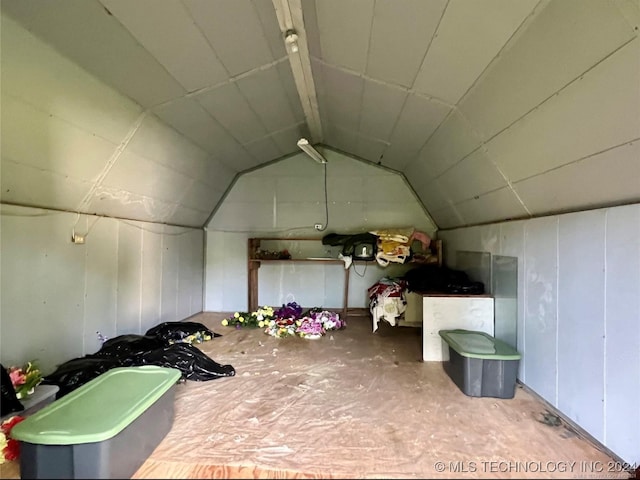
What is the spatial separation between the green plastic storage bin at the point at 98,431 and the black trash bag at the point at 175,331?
1855mm

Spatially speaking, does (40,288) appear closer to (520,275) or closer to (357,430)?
(357,430)

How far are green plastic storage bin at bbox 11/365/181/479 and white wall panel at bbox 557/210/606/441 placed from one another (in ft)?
7.70

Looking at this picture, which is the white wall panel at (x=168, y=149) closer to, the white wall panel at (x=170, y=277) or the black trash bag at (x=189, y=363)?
the white wall panel at (x=170, y=277)

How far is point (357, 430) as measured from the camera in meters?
1.97

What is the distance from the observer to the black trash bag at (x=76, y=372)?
7.49 ft

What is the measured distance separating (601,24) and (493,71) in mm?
671

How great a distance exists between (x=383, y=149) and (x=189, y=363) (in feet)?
10.8

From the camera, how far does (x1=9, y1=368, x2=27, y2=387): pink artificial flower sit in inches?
76.1

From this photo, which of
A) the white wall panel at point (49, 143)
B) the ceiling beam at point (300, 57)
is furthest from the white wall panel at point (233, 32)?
the white wall panel at point (49, 143)

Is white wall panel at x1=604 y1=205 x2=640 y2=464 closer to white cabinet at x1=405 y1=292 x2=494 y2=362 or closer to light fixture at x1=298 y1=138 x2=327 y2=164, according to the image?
white cabinet at x1=405 y1=292 x2=494 y2=362

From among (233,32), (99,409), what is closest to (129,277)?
(99,409)

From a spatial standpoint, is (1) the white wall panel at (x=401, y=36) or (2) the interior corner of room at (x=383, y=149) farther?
(1) the white wall panel at (x=401, y=36)

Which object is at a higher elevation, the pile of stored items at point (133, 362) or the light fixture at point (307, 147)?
the light fixture at point (307, 147)

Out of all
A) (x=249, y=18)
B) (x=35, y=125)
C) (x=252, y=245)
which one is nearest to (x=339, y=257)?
(x=252, y=245)
